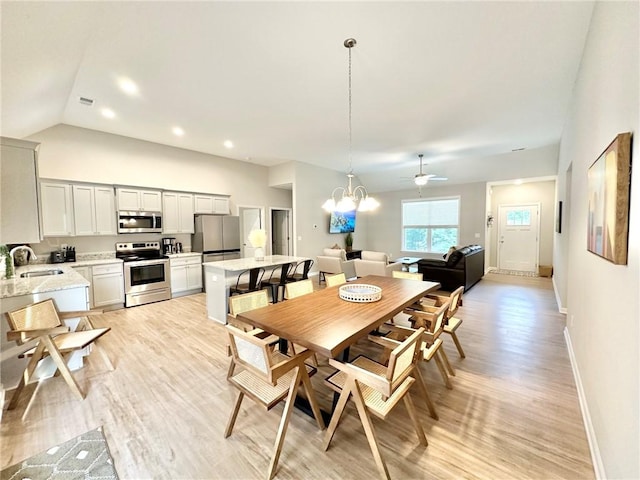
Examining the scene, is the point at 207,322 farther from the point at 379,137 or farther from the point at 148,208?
the point at 379,137

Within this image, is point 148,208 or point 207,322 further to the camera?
point 148,208

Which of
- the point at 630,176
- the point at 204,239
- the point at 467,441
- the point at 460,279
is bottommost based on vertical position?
the point at 467,441

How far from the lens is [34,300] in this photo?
247cm

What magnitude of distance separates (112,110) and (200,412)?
4.44m

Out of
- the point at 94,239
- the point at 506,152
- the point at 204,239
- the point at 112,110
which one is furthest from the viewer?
the point at 506,152

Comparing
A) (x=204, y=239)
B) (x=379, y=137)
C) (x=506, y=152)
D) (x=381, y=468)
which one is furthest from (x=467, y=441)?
(x=506, y=152)

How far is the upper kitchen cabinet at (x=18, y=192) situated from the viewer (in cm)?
243

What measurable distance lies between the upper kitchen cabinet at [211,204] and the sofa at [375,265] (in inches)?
139

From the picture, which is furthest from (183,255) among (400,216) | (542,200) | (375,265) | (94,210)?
(542,200)

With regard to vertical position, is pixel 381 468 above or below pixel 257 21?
below

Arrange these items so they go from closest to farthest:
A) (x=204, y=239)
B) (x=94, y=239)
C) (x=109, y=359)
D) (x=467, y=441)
Result: (x=467, y=441) < (x=109, y=359) < (x=94, y=239) < (x=204, y=239)

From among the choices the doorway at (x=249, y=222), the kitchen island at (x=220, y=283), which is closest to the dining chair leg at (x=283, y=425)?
the kitchen island at (x=220, y=283)

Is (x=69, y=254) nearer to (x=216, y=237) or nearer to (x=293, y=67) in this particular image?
(x=216, y=237)

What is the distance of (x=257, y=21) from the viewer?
2227 mm
